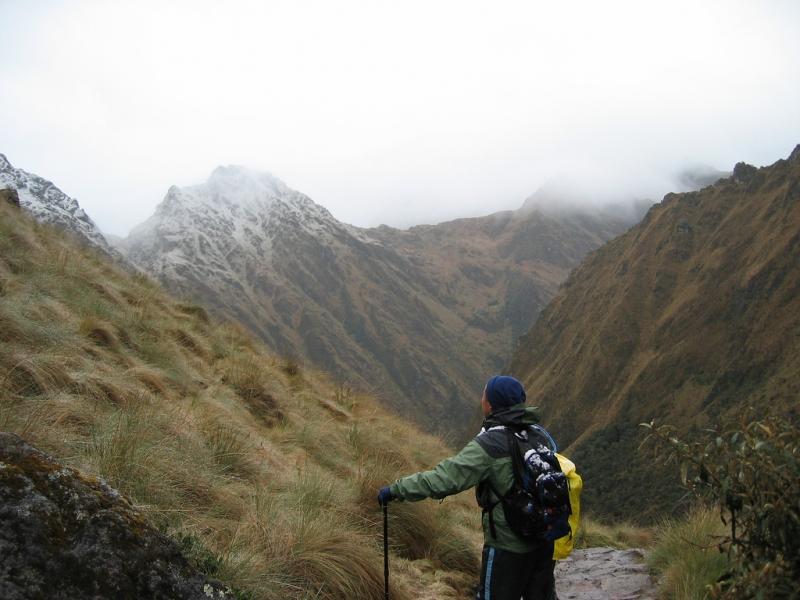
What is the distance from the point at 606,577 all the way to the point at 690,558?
4.80 ft

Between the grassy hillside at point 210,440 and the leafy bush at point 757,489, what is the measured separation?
232cm

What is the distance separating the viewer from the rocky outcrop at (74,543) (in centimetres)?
206

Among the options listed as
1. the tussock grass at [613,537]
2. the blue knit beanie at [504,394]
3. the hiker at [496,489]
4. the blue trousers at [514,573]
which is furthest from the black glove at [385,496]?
the tussock grass at [613,537]

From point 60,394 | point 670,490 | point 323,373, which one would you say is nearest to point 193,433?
point 60,394

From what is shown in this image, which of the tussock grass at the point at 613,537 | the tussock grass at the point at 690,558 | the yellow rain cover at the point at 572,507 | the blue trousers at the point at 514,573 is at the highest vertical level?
the yellow rain cover at the point at 572,507

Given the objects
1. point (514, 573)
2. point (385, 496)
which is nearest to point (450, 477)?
point (385, 496)

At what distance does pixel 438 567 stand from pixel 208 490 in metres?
2.52

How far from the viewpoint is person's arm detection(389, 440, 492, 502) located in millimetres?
3756

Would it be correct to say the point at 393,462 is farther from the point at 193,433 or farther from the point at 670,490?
the point at 670,490

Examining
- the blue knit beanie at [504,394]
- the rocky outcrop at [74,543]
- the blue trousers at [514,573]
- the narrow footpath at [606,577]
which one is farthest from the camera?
the narrow footpath at [606,577]

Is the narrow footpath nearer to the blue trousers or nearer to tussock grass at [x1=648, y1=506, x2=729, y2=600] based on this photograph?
tussock grass at [x1=648, y1=506, x2=729, y2=600]

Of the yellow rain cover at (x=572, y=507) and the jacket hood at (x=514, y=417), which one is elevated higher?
the jacket hood at (x=514, y=417)

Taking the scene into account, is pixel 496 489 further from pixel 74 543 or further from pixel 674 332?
pixel 674 332

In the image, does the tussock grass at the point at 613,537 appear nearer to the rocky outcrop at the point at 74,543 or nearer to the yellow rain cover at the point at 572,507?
the yellow rain cover at the point at 572,507
